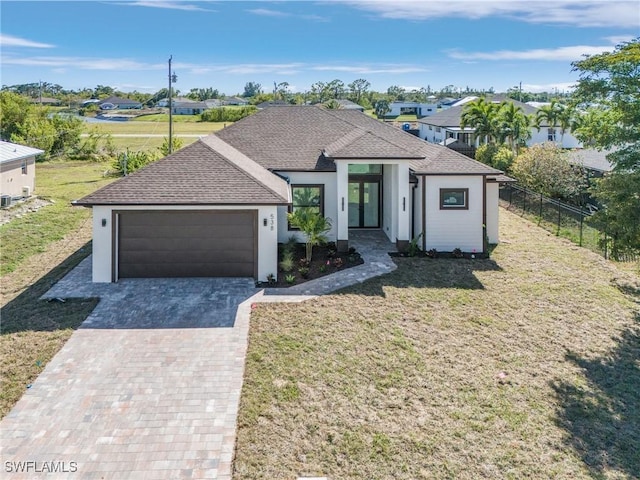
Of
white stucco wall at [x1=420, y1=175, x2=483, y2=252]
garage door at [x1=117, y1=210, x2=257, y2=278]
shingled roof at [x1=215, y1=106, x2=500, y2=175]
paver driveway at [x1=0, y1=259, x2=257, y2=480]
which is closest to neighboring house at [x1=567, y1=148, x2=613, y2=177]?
shingled roof at [x1=215, y1=106, x2=500, y2=175]

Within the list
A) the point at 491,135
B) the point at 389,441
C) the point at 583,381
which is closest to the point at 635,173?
the point at 583,381

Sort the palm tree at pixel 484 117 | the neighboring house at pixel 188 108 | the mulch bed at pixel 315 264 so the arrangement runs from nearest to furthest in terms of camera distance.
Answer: the mulch bed at pixel 315 264
the palm tree at pixel 484 117
the neighboring house at pixel 188 108

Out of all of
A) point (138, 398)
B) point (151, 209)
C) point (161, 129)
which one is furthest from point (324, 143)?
point (161, 129)

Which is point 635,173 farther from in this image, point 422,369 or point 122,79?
point 122,79

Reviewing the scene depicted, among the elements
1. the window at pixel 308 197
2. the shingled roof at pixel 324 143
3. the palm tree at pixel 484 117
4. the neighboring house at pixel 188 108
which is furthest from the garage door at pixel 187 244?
the neighboring house at pixel 188 108

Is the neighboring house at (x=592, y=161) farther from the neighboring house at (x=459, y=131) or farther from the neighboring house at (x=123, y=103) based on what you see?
the neighboring house at (x=123, y=103)

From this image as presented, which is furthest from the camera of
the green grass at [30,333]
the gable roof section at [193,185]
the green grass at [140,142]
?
the green grass at [140,142]

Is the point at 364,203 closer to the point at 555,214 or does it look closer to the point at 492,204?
the point at 492,204
